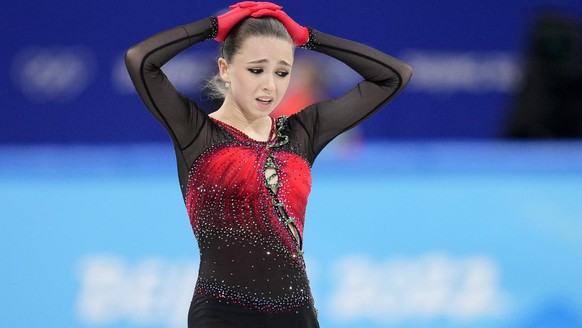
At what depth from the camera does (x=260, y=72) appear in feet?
8.22

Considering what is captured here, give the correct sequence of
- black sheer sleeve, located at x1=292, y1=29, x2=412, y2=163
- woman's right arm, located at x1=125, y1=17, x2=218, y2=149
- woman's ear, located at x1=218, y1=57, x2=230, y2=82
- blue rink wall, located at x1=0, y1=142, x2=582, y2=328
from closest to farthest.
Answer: woman's right arm, located at x1=125, y1=17, x2=218, y2=149, woman's ear, located at x1=218, y1=57, x2=230, y2=82, black sheer sleeve, located at x1=292, y1=29, x2=412, y2=163, blue rink wall, located at x1=0, y1=142, x2=582, y2=328

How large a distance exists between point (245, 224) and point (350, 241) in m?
1.77

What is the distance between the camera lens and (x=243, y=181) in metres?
2.50

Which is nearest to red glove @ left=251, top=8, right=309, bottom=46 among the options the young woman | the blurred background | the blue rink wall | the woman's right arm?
the young woman

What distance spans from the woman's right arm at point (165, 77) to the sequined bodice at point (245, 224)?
9 centimetres

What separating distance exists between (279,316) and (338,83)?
3.65 m

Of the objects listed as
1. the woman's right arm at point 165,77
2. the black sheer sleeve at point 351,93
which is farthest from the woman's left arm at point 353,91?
the woman's right arm at point 165,77

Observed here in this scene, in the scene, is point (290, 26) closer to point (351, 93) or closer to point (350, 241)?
point (351, 93)

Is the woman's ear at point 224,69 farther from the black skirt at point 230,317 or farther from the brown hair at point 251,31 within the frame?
the black skirt at point 230,317

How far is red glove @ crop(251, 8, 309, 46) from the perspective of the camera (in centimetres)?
251

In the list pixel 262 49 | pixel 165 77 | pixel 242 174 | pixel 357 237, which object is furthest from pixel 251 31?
pixel 357 237

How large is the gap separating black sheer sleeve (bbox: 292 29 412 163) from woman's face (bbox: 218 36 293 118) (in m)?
0.16

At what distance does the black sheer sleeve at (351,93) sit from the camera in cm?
267

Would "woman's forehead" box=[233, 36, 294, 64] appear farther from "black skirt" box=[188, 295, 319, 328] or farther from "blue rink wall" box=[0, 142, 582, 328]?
"blue rink wall" box=[0, 142, 582, 328]
